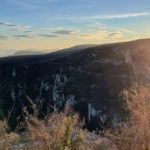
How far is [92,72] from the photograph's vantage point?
6338cm

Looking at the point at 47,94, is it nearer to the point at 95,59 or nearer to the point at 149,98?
→ the point at 95,59

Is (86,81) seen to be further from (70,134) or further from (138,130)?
(70,134)

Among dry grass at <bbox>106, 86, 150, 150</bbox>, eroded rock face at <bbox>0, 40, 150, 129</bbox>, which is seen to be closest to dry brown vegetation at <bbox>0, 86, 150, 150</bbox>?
dry grass at <bbox>106, 86, 150, 150</bbox>

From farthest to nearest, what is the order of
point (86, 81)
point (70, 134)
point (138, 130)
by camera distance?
point (86, 81) < point (138, 130) < point (70, 134)

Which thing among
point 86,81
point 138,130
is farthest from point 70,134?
point 86,81

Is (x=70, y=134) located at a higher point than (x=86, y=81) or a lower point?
higher

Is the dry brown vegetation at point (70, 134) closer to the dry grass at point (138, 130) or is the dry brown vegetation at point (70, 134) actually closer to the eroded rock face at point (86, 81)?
the dry grass at point (138, 130)

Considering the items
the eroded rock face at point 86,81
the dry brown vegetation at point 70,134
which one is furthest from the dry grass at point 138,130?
the eroded rock face at point 86,81

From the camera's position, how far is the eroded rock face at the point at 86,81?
4862cm

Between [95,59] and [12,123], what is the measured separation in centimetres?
4213

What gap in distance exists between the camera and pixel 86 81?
60.5 m

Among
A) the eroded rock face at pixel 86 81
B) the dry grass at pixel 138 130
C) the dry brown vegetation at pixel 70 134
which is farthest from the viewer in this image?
the eroded rock face at pixel 86 81

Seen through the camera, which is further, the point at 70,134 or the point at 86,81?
the point at 86,81

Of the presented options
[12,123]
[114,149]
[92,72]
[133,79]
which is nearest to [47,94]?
[12,123]
